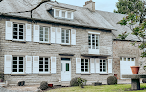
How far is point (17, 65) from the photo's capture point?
16.8 meters

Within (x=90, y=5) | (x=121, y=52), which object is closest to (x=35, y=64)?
(x=121, y=52)

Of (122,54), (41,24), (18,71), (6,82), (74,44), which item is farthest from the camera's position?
(122,54)

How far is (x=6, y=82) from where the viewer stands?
51.1ft

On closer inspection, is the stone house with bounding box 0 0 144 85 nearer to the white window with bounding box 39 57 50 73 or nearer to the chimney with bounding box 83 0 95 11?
the white window with bounding box 39 57 50 73

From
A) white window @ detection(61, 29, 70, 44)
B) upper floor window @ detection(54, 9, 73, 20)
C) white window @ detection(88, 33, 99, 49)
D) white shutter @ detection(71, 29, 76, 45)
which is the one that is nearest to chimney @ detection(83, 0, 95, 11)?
white window @ detection(88, 33, 99, 49)

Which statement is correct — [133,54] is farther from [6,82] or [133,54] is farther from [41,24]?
[6,82]

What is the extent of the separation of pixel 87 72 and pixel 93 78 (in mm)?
820

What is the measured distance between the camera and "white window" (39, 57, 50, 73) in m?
18.1

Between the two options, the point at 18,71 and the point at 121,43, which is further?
the point at 121,43

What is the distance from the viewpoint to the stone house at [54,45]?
1675 centimetres

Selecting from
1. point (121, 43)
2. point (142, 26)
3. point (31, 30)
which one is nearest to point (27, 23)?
point (31, 30)

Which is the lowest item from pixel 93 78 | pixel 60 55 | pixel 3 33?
pixel 93 78

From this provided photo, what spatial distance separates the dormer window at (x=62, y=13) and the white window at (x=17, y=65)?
4935 mm

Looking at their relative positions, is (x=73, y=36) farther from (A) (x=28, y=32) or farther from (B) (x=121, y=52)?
(B) (x=121, y=52)
